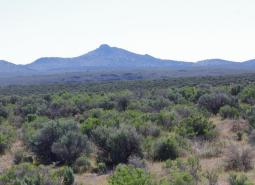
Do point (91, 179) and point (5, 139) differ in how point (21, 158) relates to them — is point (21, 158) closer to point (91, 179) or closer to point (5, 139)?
point (5, 139)

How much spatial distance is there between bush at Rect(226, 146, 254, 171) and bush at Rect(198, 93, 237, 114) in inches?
499

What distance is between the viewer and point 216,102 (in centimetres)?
2698

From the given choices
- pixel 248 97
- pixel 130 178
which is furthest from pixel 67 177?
pixel 248 97

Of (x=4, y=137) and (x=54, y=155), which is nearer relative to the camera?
(x=54, y=155)

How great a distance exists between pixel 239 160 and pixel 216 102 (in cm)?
1342

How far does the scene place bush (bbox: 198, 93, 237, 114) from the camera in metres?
26.7

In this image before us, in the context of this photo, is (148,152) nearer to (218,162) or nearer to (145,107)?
(218,162)

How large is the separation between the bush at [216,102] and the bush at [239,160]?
1266 cm

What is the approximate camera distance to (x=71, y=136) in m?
16.6

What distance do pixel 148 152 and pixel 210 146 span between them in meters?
2.36

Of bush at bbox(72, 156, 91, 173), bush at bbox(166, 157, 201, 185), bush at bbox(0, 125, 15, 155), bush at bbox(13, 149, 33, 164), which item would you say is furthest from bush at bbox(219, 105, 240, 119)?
bush at bbox(13, 149, 33, 164)

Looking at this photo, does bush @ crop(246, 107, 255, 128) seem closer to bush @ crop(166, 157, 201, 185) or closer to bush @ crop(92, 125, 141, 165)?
bush @ crop(92, 125, 141, 165)

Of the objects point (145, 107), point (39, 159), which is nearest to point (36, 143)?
point (39, 159)

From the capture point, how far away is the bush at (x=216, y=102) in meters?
26.7
